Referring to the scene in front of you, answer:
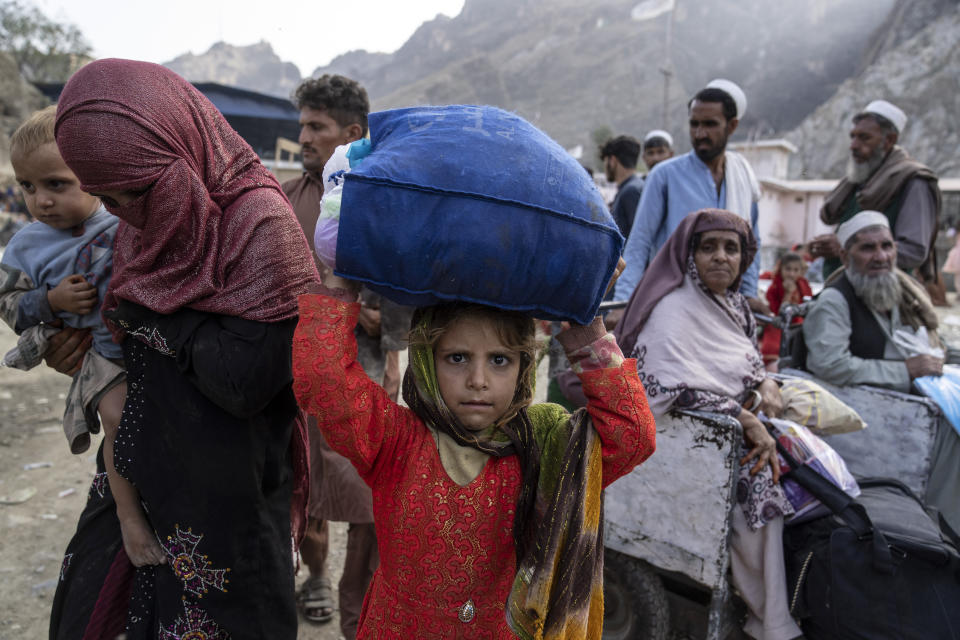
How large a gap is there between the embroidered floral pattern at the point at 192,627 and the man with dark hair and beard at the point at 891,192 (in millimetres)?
4282

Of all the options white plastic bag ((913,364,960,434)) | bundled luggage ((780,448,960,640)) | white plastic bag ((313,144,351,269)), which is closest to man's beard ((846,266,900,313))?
white plastic bag ((913,364,960,434))

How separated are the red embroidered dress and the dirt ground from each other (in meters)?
1.82

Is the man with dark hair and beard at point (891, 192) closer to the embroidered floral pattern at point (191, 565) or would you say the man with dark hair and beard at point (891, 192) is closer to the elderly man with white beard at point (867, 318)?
the elderly man with white beard at point (867, 318)

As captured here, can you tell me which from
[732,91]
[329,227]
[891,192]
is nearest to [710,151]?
[732,91]

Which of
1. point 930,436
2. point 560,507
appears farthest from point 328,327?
point 930,436

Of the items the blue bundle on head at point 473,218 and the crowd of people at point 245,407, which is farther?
the crowd of people at point 245,407

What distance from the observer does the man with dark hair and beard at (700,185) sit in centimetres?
397

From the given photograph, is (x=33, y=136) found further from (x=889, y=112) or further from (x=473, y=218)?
(x=889, y=112)

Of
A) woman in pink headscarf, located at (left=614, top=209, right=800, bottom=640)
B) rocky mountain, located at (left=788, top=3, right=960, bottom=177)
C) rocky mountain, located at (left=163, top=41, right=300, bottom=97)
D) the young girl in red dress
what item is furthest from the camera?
rocky mountain, located at (left=163, top=41, right=300, bottom=97)

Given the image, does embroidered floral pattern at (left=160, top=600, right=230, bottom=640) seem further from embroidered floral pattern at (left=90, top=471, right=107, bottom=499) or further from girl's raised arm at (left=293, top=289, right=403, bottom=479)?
girl's raised arm at (left=293, top=289, right=403, bottom=479)

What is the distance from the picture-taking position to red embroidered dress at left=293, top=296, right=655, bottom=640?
4.99 ft

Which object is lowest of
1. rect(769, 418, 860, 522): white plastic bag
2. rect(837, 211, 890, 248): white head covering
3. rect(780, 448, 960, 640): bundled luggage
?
rect(780, 448, 960, 640): bundled luggage

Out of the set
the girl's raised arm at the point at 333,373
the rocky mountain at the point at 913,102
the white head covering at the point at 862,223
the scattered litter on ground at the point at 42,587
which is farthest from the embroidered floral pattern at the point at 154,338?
the rocky mountain at the point at 913,102

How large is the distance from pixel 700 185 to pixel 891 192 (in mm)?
1653
